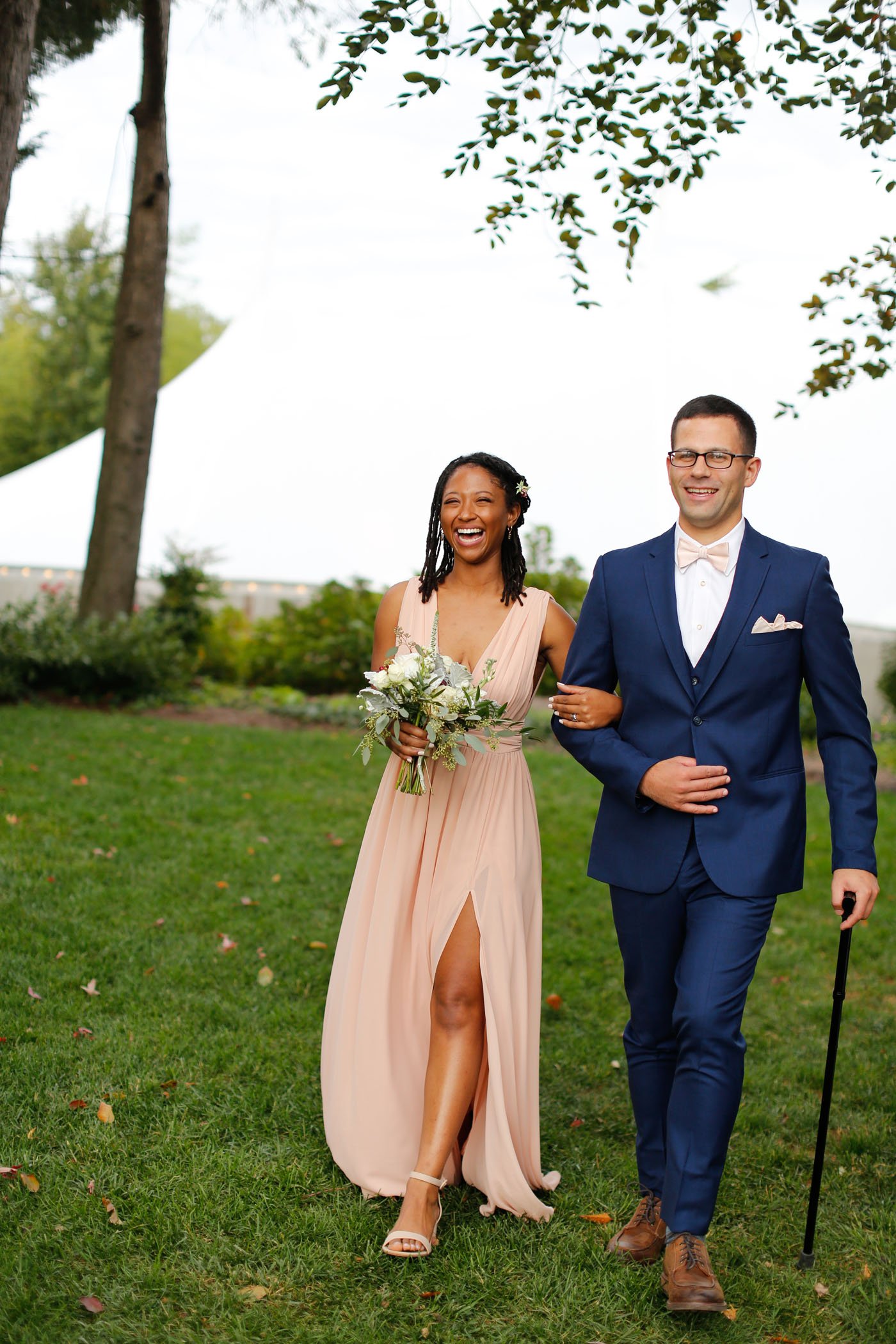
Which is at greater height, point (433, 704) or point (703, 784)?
point (433, 704)

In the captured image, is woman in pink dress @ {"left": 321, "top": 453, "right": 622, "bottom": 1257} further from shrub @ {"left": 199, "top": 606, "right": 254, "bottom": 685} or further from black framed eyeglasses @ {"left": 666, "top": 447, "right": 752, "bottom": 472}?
shrub @ {"left": 199, "top": 606, "right": 254, "bottom": 685}

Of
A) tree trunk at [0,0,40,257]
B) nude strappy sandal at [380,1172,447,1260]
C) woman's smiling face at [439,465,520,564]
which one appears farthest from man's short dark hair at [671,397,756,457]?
tree trunk at [0,0,40,257]

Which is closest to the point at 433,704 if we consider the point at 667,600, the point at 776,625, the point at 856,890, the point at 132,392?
the point at 667,600

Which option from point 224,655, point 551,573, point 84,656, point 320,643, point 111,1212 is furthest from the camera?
point 551,573

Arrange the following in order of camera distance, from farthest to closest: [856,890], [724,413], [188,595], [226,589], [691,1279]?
[226,589], [188,595], [724,413], [856,890], [691,1279]

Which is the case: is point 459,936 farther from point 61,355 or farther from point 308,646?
point 61,355

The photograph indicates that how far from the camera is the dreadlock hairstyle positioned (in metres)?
4.32

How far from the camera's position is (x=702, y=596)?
3713 millimetres

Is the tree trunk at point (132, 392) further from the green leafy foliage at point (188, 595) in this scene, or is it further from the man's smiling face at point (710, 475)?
the man's smiling face at point (710, 475)

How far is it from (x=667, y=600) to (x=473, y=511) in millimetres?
831

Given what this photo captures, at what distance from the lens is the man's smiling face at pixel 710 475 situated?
11.9 ft

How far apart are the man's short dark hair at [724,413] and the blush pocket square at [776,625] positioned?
0.51 meters

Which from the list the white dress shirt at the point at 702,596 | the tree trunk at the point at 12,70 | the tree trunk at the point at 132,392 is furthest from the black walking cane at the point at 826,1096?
the tree trunk at the point at 132,392

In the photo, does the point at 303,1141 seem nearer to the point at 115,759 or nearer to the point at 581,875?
the point at 581,875
